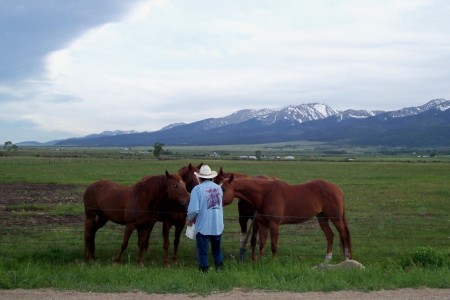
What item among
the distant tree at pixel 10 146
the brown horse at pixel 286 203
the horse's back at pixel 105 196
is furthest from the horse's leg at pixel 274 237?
the distant tree at pixel 10 146

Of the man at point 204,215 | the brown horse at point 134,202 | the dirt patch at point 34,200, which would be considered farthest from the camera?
the dirt patch at point 34,200

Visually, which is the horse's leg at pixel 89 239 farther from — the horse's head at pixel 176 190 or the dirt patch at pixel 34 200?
the dirt patch at pixel 34 200

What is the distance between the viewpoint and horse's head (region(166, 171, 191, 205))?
1079 centimetres

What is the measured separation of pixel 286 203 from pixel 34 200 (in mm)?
18323

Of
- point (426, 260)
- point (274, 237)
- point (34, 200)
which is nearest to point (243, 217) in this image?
point (274, 237)

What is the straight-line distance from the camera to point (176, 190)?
35.9 feet

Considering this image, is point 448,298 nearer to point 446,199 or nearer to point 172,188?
point 172,188

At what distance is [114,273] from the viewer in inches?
A: 349

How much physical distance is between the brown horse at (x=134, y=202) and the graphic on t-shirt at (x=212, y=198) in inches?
51.8

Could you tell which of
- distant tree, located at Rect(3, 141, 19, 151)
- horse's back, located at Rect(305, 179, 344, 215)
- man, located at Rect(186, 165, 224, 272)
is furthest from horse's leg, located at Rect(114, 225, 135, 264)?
distant tree, located at Rect(3, 141, 19, 151)

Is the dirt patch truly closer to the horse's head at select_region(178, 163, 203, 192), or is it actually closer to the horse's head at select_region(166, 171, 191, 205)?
the horse's head at select_region(178, 163, 203, 192)

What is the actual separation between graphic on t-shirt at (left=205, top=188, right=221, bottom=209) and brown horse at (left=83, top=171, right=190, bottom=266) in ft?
4.32

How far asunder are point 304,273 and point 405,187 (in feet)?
102

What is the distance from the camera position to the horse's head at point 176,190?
1079 centimetres
